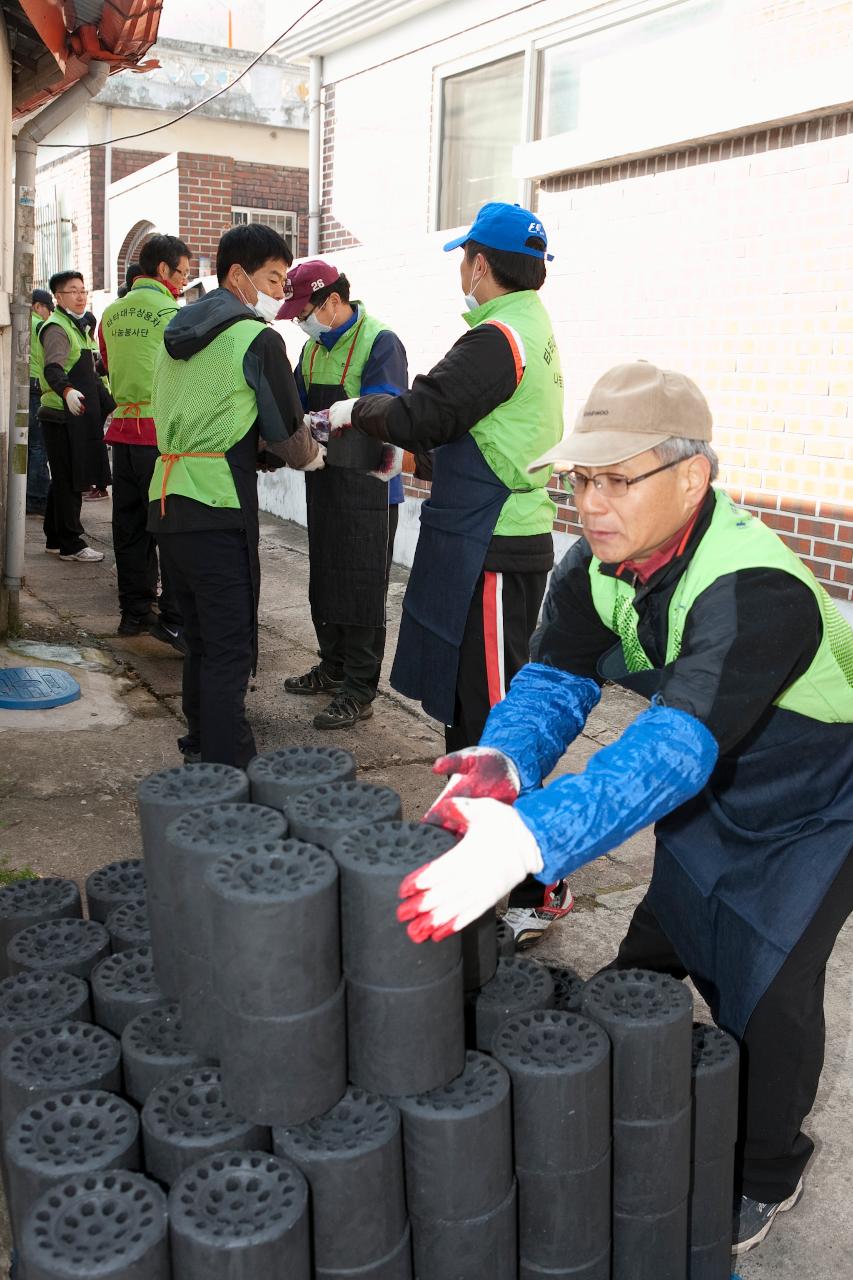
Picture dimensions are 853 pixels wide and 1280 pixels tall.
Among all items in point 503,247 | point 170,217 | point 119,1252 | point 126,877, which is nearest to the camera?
point 119,1252

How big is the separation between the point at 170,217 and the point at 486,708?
12.4 metres

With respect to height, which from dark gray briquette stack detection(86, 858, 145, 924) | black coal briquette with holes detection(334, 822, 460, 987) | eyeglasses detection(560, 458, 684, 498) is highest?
eyeglasses detection(560, 458, 684, 498)

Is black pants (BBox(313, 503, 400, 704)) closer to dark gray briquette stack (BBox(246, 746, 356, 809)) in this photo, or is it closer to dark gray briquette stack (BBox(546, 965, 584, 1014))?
dark gray briquette stack (BBox(246, 746, 356, 809))

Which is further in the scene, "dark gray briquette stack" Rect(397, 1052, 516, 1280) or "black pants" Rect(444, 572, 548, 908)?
"black pants" Rect(444, 572, 548, 908)

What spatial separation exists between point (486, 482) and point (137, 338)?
345cm

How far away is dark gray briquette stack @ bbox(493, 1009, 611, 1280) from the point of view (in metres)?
1.79

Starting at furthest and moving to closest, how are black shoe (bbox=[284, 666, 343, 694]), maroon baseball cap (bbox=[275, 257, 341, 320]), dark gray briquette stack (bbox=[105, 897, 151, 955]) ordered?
black shoe (bbox=[284, 666, 343, 694]), maroon baseball cap (bbox=[275, 257, 341, 320]), dark gray briquette stack (bbox=[105, 897, 151, 955])

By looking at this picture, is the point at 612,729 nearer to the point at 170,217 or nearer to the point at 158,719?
the point at 158,719

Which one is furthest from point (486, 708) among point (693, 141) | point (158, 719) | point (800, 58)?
point (800, 58)

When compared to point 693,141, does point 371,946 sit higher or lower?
lower

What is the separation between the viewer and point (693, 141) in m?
5.47

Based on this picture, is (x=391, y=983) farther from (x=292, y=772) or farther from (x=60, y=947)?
(x=60, y=947)

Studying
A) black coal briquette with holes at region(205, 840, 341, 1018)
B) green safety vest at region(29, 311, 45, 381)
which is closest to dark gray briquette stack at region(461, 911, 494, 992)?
black coal briquette with holes at region(205, 840, 341, 1018)

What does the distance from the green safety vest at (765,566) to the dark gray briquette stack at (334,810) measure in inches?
23.3
